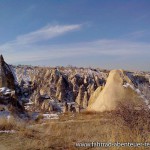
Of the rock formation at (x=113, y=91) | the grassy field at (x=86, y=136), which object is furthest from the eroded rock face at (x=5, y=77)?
the grassy field at (x=86, y=136)

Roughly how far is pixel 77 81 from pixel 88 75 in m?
8.41

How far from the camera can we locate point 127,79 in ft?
57.6

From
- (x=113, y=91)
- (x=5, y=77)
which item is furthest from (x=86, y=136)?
(x=5, y=77)

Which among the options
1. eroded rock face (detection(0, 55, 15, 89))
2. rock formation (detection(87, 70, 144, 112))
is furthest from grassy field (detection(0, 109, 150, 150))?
eroded rock face (detection(0, 55, 15, 89))

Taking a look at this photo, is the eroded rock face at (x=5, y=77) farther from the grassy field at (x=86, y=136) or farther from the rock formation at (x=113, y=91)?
the grassy field at (x=86, y=136)

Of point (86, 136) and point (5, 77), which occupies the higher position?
point (5, 77)

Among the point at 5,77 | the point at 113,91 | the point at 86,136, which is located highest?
the point at 5,77

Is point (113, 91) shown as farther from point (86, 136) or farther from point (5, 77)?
point (5, 77)

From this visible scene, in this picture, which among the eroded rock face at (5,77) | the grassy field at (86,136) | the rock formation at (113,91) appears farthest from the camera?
the eroded rock face at (5,77)

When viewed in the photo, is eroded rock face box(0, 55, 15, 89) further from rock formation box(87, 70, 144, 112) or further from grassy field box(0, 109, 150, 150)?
grassy field box(0, 109, 150, 150)

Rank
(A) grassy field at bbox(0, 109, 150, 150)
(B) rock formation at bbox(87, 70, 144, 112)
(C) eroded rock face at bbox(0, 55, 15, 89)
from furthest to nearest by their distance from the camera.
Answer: (C) eroded rock face at bbox(0, 55, 15, 89), (B) rock formation at bbox(87, 70, 144, 112), (A) grassy field at bbox(0, 109, 150, 150)

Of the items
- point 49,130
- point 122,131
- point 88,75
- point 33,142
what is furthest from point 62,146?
point 88,75

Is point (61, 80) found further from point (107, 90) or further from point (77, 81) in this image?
point (107, 90)

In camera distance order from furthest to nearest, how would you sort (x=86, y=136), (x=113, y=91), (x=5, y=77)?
(x=5, y=77)
(x=113, y=91)
(x=86, y=136)
